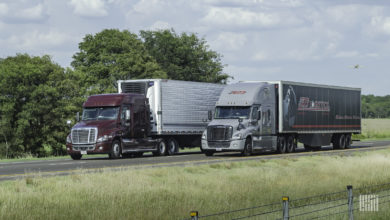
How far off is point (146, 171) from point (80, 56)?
55.6 meters

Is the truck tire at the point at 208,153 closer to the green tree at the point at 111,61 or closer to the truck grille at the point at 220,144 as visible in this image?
the truck grille at the point at 220,144

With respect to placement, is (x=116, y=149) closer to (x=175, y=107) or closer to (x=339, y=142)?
(x=175, y=107)

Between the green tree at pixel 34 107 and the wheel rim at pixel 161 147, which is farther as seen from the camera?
the green tree at pixel 34 107

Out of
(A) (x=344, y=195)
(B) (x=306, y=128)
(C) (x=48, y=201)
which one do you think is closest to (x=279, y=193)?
(A) (x=344, y=195)

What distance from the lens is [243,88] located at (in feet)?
113

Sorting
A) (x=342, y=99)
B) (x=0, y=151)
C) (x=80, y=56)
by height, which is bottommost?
(x=0, y=151)

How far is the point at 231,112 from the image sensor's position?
1323 inches

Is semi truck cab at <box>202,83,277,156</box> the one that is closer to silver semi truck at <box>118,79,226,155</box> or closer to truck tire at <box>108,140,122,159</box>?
silver semi truck at <box>118,79,226,155</box>

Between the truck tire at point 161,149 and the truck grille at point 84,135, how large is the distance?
4.70 metres

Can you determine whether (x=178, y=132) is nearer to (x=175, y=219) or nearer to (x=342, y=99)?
(x=342, y=99)

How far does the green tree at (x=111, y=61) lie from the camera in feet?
230

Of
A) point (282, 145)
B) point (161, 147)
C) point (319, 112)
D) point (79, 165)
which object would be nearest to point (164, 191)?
point (79, 165)

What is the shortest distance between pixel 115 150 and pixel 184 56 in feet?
198

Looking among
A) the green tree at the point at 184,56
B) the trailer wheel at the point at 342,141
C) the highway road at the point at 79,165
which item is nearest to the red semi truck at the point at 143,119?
the highway road at the point at 79,165
